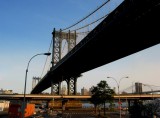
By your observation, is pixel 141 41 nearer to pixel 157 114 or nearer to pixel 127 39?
pixel 127 39

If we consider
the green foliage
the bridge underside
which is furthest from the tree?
the green foliage

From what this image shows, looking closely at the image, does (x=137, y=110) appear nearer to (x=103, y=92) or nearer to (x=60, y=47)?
(x=103, y=92)

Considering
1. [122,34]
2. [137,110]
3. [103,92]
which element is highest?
[122,34]

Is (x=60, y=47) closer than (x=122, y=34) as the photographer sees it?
No

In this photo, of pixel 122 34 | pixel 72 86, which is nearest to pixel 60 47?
pixel 72 86

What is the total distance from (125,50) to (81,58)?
2026 centimetres

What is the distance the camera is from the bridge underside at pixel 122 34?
42906 mm

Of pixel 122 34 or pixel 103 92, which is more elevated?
pixel 122 34

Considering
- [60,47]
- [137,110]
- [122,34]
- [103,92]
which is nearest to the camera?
[137,110]

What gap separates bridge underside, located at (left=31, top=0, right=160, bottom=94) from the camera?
42906 mm

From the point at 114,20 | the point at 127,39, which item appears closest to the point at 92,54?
the point at 127,39

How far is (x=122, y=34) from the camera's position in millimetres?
52750

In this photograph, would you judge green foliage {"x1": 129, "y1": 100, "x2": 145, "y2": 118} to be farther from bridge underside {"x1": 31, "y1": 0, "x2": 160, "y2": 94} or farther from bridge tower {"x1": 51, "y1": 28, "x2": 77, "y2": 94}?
bridge tower {"x1": 51, "y1": 28, "x2": 77, "y2": 94}

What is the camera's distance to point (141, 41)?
5503 centimetres
